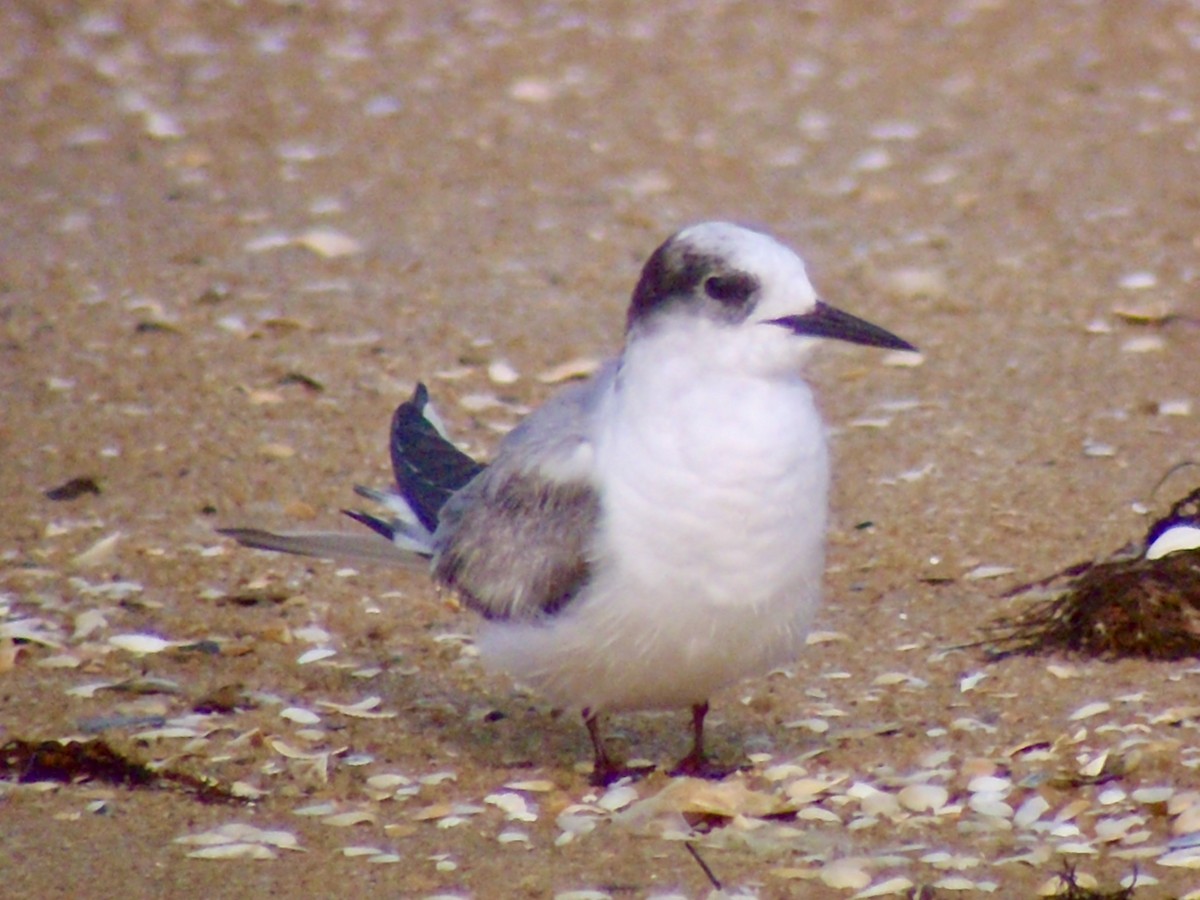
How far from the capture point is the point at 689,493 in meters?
3.21

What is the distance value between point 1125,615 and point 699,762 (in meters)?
0.91

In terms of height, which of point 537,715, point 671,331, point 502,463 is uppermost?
point 671,331

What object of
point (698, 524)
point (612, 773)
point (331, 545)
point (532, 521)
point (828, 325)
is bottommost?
point (612, 773)

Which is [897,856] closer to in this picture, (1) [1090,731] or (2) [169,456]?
(1) [1090,731]

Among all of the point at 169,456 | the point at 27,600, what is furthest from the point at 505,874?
the point at 169,456

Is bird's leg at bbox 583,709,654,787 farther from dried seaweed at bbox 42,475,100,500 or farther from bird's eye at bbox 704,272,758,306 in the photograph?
dried seaweed at bbox 42,475,100,500

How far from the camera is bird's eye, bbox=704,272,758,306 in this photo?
3.24 meters

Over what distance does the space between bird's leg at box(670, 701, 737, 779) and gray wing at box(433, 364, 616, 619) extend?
36 centimetres

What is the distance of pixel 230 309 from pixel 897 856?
11.7ft

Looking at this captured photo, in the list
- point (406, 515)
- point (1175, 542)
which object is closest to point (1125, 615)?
point (1175, 542)

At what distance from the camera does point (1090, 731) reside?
3586 mm

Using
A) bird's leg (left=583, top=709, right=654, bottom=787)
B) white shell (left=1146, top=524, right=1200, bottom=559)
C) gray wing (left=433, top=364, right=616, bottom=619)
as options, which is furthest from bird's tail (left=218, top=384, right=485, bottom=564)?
white shell (left=1146, top=524, right=1200, bottom=559)

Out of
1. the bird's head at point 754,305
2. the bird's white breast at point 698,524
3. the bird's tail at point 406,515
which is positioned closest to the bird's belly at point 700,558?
the bird's white breast at point 698,524

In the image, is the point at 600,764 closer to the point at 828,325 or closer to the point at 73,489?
the point at 828,325
